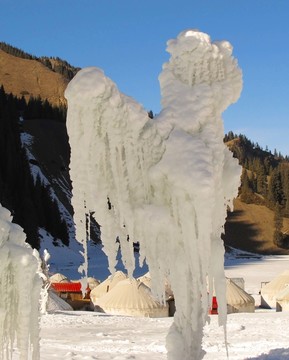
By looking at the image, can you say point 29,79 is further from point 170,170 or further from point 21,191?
point 170,170

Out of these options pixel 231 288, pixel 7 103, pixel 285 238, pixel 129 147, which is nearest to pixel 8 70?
pixel 7 103

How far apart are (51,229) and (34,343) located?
70104mm

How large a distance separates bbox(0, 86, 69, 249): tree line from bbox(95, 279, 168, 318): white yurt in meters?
39.2

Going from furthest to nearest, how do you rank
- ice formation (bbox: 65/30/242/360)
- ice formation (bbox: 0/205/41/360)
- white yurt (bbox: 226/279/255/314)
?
white yurt (bbox: 226/279/255/314)
ice formation (bbox: 0/205/41/360)
ice formation (bbox: 65/30/242/360)

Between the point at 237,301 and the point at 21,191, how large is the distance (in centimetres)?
5284

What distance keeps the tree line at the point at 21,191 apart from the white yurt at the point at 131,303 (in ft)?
128

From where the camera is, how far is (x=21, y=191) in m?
74.8

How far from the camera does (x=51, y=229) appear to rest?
7662cm

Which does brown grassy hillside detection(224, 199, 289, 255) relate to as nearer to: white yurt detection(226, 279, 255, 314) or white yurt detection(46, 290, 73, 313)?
white yurt detection(226, 279, 255, 314)

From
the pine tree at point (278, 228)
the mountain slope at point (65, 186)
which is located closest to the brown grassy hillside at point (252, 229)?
the mountain slope at point (65, 186)

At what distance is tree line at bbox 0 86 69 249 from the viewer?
68.4m

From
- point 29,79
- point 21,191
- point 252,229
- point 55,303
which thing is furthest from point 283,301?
point 29,79

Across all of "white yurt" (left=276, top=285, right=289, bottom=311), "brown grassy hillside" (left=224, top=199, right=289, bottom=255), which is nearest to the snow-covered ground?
"white yurt" (left=276, top=285, right=289, bottom=311)

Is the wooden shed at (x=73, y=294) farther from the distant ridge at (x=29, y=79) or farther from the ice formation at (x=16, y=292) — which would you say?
the distant ridge at (x=29, y=79)
